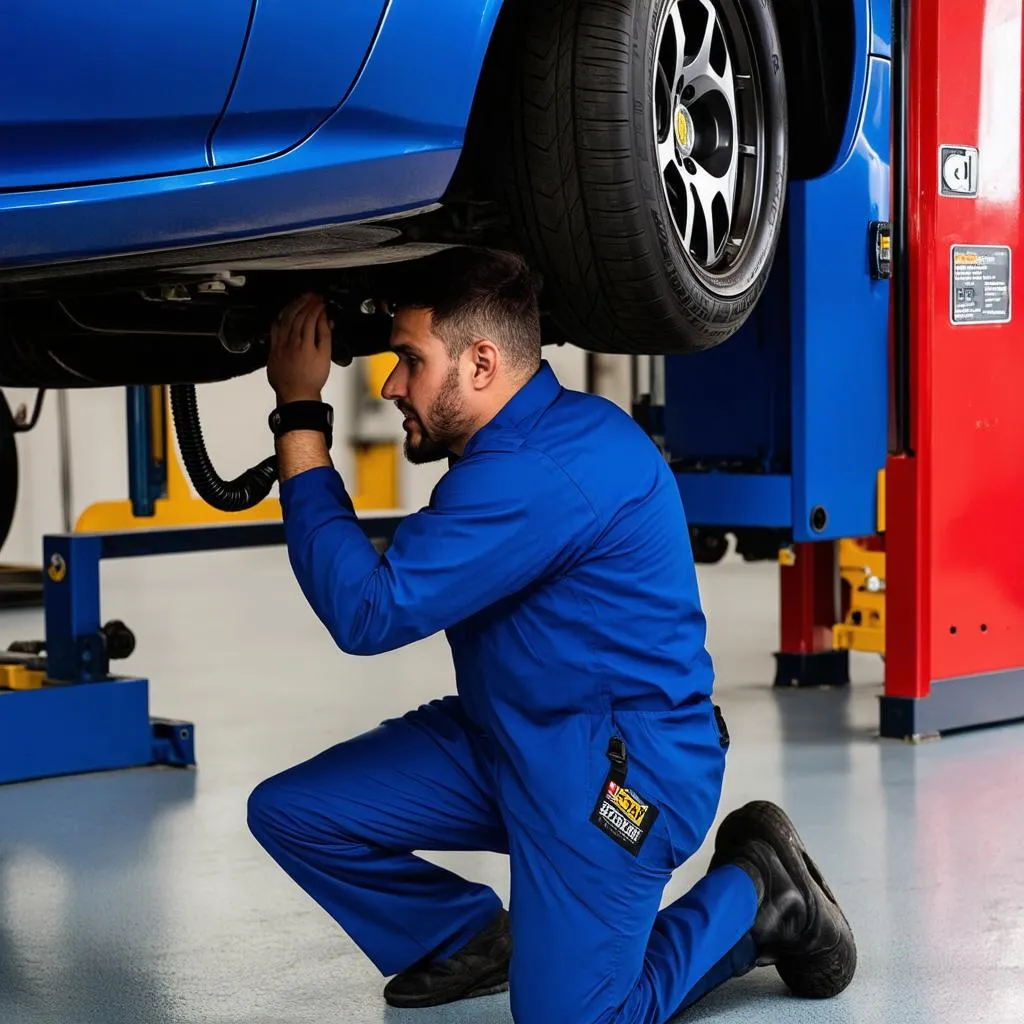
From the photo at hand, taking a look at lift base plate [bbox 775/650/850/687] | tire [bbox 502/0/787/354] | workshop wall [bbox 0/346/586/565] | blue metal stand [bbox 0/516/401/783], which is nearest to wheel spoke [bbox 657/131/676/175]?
tire [bbox 502/0/787/354]

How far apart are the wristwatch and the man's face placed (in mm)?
89

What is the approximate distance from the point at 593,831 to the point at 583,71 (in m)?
0.92

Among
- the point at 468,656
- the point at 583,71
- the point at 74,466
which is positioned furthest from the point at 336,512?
the point at 74,466

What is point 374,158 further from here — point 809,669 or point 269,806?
point 809,669

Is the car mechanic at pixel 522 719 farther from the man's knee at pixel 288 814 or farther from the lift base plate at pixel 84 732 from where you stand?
the lift base plate at pixel 84 732

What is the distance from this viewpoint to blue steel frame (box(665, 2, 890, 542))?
135 inches

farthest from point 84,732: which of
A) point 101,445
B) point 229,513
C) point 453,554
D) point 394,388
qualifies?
point 101,445

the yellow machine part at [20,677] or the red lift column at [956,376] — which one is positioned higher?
the red lift column at [956,376]

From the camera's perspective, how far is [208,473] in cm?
265

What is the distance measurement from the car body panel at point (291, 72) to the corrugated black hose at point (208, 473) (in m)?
0.52

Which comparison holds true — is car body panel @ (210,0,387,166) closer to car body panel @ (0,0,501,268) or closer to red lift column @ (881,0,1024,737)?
car body panel @ (0,0,501,268)

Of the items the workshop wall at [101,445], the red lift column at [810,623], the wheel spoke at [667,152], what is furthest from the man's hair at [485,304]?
the workshop wall at [101,445]

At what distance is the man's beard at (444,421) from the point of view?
2094mm

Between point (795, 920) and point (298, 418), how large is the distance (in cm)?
92
